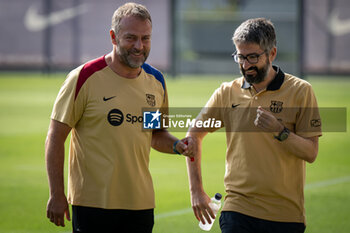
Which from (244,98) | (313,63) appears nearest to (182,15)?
(313,63)

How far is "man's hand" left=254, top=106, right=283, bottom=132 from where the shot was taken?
162 inches

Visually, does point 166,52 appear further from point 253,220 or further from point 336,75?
point 253,220

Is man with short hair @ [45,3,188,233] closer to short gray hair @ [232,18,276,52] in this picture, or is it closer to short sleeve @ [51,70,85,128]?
short sleeve @ [51,70,85,128]

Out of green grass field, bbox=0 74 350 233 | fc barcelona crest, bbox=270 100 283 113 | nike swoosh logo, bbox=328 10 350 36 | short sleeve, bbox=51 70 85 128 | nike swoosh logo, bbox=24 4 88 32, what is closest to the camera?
short sleeve, bbox=51 70 85 128

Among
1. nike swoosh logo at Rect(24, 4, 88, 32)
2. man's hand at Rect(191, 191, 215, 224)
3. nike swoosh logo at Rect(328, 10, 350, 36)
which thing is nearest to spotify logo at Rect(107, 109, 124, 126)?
man's hand at Rect(191, 191, 215, 224)

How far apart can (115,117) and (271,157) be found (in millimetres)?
1042

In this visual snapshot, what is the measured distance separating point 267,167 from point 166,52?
37.1 m

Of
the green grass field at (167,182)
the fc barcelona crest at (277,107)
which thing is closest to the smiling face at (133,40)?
the fc barcelona crest at (277,107)

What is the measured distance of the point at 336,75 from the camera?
37.8 metres

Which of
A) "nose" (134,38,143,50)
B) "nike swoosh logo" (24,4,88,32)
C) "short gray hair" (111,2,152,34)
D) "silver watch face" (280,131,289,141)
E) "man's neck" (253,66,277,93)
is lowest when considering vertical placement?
"nike swoosh logo" (24,4,88,32)

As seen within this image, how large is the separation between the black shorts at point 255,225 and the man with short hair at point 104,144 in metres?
0.58

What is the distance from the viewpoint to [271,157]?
4.30 metres

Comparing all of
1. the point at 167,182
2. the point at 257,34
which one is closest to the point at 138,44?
the point at 257,34

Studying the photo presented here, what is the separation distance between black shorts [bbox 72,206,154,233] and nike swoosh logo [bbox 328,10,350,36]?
36624 mm
